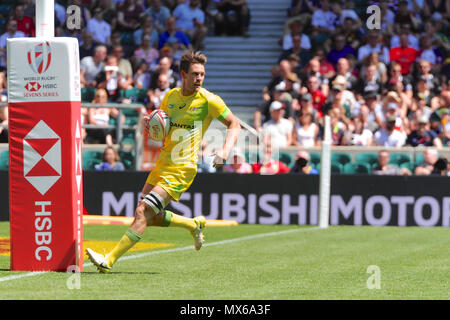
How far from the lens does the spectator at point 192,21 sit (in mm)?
23969

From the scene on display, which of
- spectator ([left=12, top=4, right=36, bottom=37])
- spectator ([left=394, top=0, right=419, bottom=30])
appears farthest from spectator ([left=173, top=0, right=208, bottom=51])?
spectator ([left=394, top=0, right=419, bottom=30])

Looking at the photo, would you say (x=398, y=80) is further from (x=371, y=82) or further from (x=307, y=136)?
(x=307, y=136)

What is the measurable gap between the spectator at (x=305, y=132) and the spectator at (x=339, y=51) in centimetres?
273

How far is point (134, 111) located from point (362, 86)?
4.60 metres

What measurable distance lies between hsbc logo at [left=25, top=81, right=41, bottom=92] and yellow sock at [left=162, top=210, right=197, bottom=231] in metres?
1.74

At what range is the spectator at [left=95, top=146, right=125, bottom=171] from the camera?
19.2 m

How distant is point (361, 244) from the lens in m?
14.0

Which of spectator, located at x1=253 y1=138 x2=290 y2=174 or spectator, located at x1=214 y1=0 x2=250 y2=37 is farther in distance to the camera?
spectator, located at x1=214 y1=0 x2=250 y2=37

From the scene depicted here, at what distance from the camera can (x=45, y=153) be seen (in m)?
9.71

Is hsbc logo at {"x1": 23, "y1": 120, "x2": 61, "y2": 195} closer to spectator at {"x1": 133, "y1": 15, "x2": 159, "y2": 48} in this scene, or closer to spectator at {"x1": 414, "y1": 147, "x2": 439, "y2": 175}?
spectator at {"x1": 414, "y1": 147, "x2": 439, "y2": 175}

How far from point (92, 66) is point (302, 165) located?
20.0ft

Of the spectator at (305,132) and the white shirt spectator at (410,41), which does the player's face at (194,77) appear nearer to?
the spectator at (305,132)

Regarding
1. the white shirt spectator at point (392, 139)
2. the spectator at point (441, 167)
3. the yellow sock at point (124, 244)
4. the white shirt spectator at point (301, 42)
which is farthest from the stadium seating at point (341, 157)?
the yellow sock at point (124, 244)
